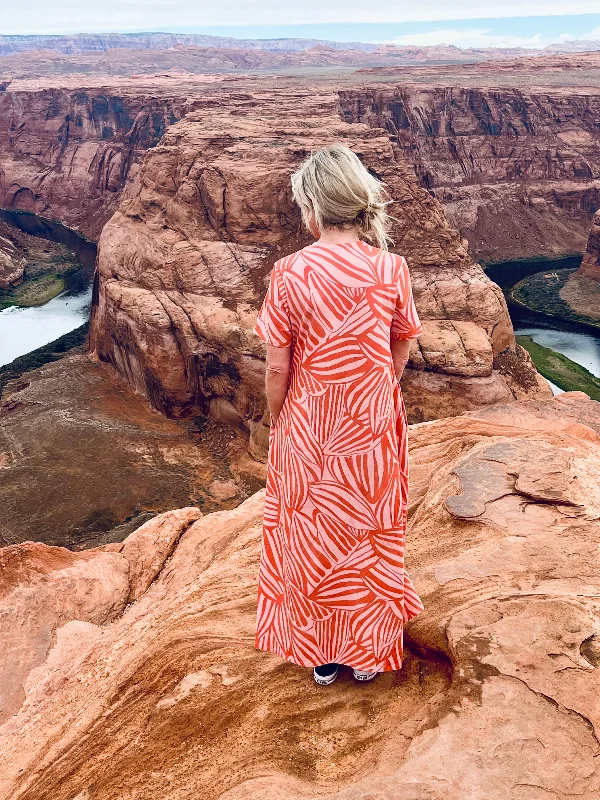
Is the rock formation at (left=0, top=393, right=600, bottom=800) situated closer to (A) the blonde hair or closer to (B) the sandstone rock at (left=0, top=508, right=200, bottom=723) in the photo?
(B) the sandstone rock at (left=0, top=508, right=200, bottom=723)

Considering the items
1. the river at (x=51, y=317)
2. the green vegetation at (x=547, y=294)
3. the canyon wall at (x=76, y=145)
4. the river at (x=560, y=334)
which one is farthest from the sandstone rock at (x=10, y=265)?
the green vegetation at (x=547, y=294)

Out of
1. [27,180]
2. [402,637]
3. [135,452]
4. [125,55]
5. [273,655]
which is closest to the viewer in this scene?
[402,637]

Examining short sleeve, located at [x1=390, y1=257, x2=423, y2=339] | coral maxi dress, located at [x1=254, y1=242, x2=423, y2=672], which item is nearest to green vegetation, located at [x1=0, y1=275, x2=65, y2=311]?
coral maxi dress, located at [x1=254, y1=242, x2=423, y2=672]

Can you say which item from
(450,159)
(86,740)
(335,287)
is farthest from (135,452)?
(450,159)

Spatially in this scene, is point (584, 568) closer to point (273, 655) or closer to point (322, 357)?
point (273, 655)

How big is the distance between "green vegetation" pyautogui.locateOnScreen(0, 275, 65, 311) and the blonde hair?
1931 inches

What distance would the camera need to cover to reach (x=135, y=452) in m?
23.8

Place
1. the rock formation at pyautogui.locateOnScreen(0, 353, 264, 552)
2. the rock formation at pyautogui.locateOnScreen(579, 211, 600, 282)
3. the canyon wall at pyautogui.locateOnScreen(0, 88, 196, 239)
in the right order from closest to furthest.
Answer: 1. the rock formation at pyautogui.locateOnScreen(0, 353, 264, 552)
2. the rock formation at pyautogui.locateOnScreen(579, 211, 600, 282)
3. the canyon wall at pyautogui.locateOnScreen(0, 88, 196, 239)

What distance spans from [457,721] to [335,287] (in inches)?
97.2

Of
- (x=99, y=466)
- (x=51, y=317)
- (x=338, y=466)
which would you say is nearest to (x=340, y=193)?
(x=338, y=466)

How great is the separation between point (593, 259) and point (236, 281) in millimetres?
37658

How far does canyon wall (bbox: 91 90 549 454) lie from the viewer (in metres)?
23.3

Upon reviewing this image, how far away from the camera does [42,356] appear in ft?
114

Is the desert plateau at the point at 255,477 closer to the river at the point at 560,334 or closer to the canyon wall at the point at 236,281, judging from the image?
the canyon wall at the point at 236,281
